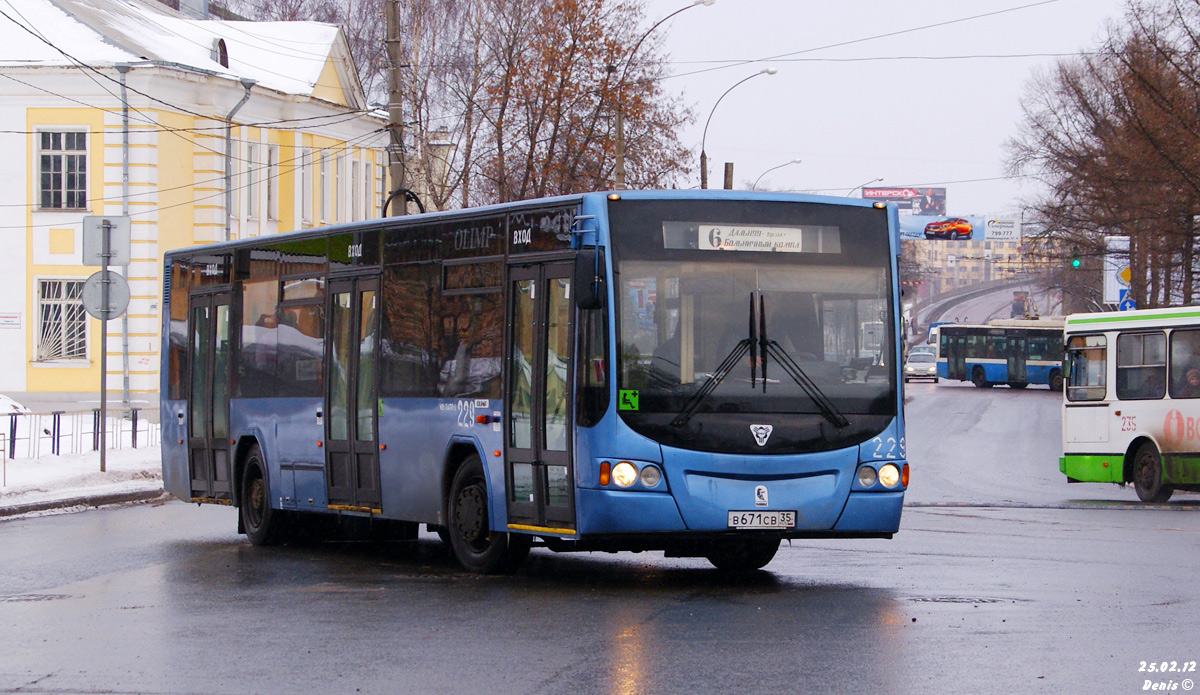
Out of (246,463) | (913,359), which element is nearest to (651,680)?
(246,463)

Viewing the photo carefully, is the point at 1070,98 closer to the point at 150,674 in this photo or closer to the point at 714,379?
the point at 714,379

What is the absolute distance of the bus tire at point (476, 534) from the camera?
11.8 metres

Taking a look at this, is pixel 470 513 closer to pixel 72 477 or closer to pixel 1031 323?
pixel 72 477

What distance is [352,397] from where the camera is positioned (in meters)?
13.5

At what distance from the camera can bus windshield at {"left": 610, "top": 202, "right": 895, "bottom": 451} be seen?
10.6 meters

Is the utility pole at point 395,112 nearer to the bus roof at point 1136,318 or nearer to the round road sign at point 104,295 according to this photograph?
the round road sign at point 104,295

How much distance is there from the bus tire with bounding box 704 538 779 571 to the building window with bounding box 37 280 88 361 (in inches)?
1143

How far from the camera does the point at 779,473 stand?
10.7 metres

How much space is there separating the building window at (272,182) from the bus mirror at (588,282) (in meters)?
33.2

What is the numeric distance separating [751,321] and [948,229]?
3602 inches

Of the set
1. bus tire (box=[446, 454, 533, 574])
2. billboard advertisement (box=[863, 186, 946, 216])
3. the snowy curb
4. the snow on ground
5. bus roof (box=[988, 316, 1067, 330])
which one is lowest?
the snowy curb

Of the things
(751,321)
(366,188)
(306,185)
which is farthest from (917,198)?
(751,321)

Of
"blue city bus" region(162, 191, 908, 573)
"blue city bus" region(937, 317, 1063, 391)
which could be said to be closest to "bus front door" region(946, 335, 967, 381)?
"blue city bus" region(937, 317, 1063, 391)

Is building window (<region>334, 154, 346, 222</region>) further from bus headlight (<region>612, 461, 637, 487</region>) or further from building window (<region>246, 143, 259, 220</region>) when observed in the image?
bus headlight (<region>612, 461, 637, 487</region>)
